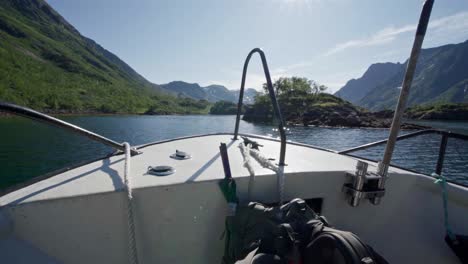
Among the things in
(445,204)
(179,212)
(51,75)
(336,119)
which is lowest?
(336,119)

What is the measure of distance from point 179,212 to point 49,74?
110 m

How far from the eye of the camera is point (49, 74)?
83.6m

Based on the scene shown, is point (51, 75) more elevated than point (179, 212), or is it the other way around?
point (51, 75)

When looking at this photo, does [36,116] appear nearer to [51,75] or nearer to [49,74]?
[49,74]

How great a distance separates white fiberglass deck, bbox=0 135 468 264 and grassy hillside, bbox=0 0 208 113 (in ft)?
224

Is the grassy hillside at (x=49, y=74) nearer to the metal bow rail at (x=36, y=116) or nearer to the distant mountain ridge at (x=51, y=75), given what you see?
the distant mountain ridge at (x=51, y=75)

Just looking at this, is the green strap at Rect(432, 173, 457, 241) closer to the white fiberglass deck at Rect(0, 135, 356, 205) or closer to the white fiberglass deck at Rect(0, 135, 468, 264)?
the white fiberglass deck at Rect(0, 135, 468, 264)

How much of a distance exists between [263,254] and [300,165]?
1108 millimetres

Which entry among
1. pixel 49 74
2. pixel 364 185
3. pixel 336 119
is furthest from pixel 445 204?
pixel 49 74

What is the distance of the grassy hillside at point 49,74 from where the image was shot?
2381 inches

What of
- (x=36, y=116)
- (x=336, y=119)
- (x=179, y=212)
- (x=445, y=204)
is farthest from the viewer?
(x=336, y=119)

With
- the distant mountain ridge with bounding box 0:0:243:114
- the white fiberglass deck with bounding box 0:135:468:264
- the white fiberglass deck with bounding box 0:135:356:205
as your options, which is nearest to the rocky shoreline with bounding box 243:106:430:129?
the white fiberglass deck with bounding box 0:135:468:264

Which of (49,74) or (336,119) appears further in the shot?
(49,74)

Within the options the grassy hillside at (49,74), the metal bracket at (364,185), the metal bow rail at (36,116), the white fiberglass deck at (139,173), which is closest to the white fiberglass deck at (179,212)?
the white fiberglass deck at (139,173)
